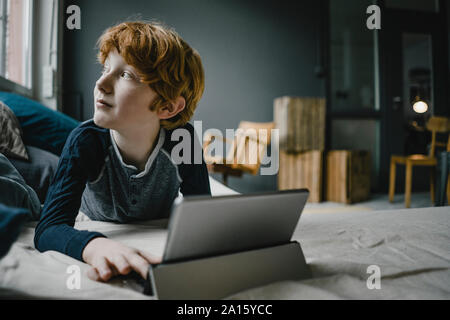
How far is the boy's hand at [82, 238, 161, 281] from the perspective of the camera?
0.45 meters

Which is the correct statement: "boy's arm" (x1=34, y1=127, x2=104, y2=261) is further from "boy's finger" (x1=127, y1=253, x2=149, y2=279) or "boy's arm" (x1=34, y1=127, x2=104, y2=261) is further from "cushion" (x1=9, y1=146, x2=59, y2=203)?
"cushion" (x1=9, y1=146, x2=59, y2=203)

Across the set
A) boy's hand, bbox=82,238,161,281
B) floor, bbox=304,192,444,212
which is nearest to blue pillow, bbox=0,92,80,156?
boy's hand, bbox=82,238,161,281

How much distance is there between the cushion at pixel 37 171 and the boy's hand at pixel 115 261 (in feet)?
2.16

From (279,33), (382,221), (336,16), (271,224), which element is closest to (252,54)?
(279,33)

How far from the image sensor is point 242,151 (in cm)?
311

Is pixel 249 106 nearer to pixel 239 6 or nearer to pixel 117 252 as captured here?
pixel 239 6

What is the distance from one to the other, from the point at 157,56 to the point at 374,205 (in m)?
2.95

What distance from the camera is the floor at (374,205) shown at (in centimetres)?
293

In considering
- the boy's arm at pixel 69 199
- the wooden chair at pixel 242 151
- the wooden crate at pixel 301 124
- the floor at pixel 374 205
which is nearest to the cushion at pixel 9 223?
the boy's arm at pixel 69 199

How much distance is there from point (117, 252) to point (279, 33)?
361cm

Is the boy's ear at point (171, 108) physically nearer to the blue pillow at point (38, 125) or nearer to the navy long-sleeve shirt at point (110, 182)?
the navy long-sleeve shirt at point (110, 182)

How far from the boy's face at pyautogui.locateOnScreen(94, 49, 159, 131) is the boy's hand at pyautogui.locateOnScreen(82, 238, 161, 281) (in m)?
0.28

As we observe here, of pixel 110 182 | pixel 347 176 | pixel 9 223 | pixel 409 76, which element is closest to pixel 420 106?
→ pixel 347 176

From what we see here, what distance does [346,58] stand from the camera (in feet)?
12.8
